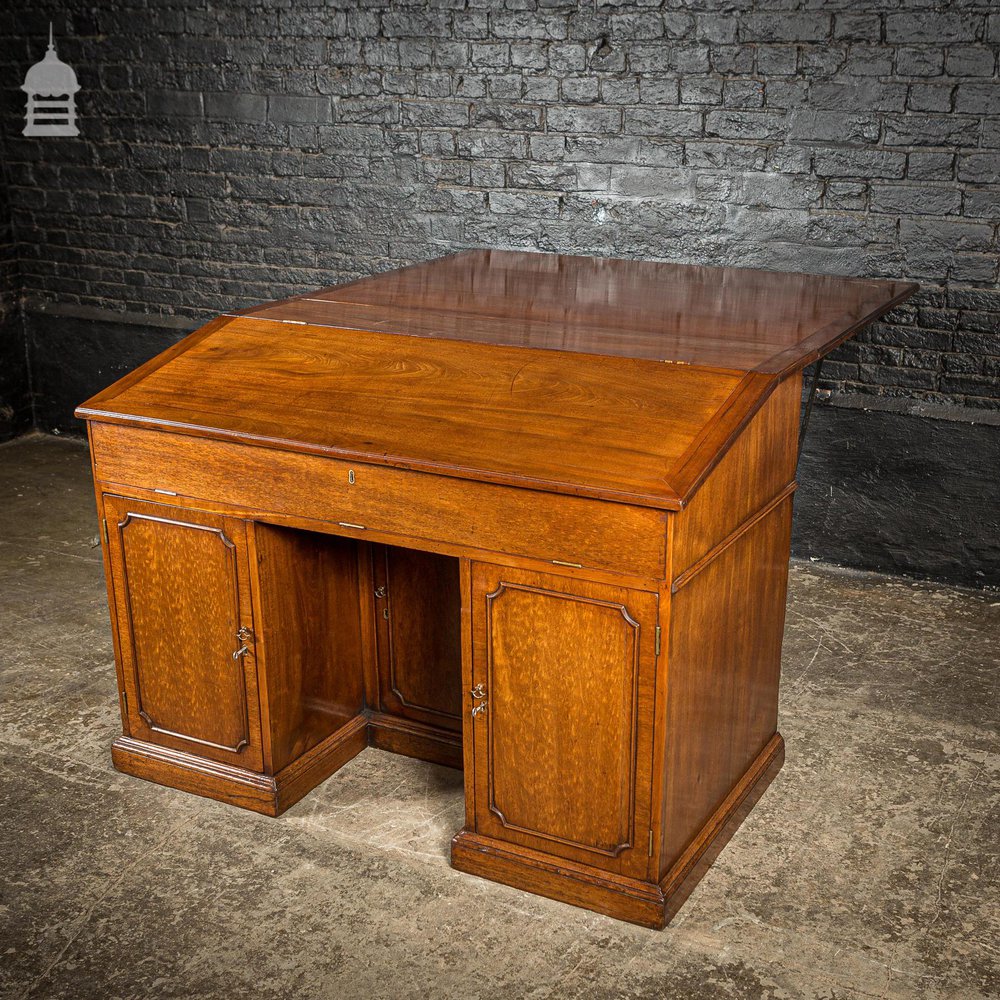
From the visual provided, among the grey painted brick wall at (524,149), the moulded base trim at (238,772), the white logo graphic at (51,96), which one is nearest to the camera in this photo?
the moulded base trim at (238,772)

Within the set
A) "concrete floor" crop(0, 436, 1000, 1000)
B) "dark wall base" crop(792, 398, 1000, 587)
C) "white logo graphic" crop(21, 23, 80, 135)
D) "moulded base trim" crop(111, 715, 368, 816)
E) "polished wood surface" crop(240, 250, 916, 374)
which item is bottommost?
"concrete floor" crop(0, 436, 1000, 1000)

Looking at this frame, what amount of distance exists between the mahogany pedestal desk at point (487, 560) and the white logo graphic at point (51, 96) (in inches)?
113

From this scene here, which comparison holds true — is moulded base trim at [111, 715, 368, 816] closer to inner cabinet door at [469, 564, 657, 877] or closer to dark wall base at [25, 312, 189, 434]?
inner cabinet door at [469, 564, 657, 877]

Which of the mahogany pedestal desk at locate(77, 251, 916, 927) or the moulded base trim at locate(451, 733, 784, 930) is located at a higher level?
the mahogany pedestal desk at locate(77, 251, 916, 927)

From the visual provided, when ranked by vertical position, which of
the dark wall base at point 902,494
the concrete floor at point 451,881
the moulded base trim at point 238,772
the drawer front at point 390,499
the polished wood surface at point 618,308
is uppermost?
the polished wood surface at point 618,308

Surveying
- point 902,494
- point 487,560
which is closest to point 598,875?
point 487,560

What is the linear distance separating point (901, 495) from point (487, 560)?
2.37 meters

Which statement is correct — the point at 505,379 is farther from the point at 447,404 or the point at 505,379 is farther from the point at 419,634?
the point at 419,634

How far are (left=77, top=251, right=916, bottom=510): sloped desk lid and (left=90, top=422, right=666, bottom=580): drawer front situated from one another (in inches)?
1.6

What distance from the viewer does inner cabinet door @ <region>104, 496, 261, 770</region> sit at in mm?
2971

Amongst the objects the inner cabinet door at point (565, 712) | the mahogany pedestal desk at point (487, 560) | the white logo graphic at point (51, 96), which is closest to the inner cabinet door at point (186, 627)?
the mahogany pedestal desk at point (487, 560)

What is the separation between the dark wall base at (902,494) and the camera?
4.37 m

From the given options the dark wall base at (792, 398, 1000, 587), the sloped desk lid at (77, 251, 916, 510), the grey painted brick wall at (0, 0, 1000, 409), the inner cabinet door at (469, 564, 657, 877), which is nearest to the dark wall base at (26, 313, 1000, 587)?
the dark wall base at (792, 398, 1000, 587)

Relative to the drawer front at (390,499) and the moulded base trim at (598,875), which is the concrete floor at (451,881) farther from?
the drawer front at (390,499)
